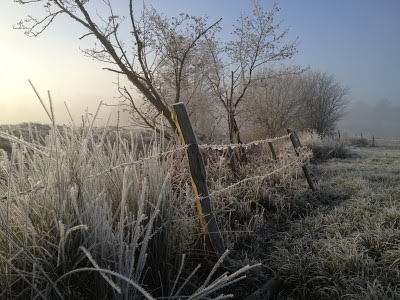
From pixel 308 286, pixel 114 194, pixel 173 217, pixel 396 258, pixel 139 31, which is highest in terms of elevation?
pixel 139 31

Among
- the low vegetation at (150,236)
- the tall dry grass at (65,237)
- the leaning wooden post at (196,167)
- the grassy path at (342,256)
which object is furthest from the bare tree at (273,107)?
the tall dry grass at (65,237)

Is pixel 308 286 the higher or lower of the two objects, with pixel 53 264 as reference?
lower

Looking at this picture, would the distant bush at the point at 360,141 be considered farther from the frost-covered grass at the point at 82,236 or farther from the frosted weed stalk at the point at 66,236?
the frosted weed stalk at the point at 66,236

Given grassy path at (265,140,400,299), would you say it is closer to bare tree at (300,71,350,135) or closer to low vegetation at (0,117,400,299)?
low vegetation at (0,117,400,299)

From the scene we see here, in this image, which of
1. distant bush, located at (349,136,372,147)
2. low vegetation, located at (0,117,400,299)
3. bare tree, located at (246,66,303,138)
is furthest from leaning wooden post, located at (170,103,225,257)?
distant bush, located at (349,136,372,147)

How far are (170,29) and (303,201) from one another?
16.3 ft

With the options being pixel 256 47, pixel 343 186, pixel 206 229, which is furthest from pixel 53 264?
pixel 256 47

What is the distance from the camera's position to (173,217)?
2.11m

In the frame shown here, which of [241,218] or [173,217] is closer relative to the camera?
[173,217]

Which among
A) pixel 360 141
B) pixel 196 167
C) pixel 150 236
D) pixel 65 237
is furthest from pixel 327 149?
pixel 360 141

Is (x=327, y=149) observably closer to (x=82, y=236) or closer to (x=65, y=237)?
(x=82, y=236)

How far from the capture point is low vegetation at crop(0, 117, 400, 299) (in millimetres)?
1408

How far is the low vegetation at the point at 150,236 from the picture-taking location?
1.41m

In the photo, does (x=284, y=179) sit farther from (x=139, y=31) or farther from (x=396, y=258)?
(x=139, y=31)
